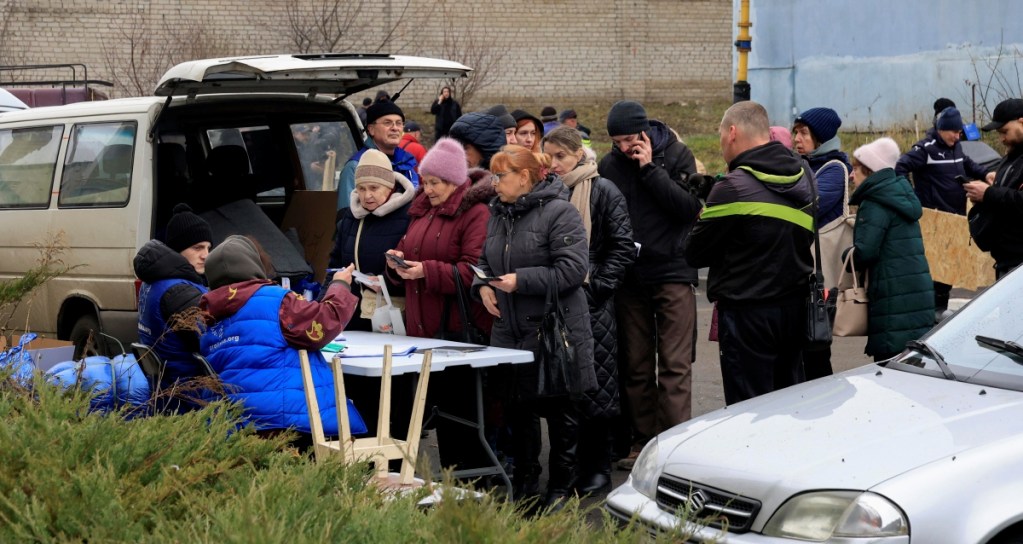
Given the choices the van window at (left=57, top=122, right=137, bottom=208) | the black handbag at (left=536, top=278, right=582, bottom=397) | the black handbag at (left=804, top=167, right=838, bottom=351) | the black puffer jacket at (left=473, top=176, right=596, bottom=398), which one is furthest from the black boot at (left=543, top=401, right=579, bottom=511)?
the van window at (left=57, top=122, right=137, bottom=208)

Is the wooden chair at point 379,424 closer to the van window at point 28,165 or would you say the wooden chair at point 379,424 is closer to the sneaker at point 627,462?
the sneaker at point 627,462

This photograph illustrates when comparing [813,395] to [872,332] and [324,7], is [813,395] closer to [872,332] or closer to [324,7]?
[872,332]

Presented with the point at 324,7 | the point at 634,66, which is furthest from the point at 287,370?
the point at 634,66

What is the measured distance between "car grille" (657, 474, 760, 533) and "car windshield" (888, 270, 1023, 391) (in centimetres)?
107

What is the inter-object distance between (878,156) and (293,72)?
3.18 metres

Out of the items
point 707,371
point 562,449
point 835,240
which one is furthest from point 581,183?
point 707,371

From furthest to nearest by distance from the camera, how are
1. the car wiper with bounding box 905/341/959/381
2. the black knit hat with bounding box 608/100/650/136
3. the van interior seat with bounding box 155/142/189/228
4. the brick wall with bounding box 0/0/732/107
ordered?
the brick wall with bounding box 0/0/732/107, the van interior seat with bounding box 155/142/189/228, the black knit hat with bounding box 608/100/650/136, the car wiper with bounding box 905/341/959/381

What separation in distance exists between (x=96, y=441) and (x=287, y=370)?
177 cm

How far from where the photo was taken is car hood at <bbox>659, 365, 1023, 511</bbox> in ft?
13.3

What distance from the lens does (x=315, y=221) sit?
8656mm

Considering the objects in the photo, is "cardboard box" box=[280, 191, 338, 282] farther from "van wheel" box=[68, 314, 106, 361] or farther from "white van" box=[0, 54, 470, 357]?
"van wheel" box=[68, 314, 106, 361]

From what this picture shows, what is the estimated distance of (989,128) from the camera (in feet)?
26.6

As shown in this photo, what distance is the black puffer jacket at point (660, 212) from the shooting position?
7047 mm

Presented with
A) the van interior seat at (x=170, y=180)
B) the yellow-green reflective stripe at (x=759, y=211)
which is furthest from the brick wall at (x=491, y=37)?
the yellow-green reflective stripe at (x=759, y=211)
